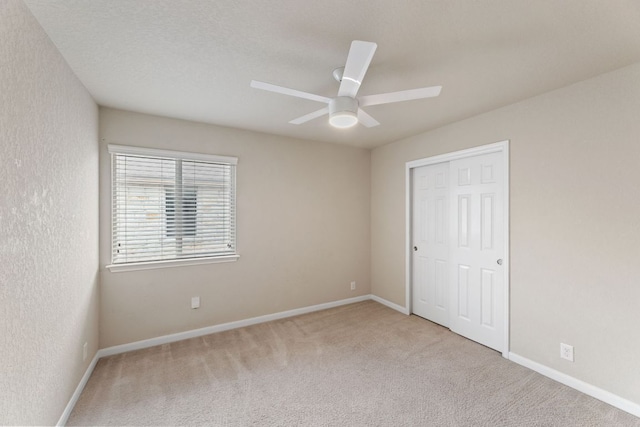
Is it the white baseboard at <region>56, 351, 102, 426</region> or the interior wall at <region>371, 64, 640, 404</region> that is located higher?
the interior wall at <region>371, 64, 640, 404</region>

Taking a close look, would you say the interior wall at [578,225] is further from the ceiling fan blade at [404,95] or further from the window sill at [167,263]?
the window sill at [167,263]

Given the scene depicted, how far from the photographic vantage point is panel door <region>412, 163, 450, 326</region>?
3457 mm

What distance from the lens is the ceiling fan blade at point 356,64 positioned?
4.35 feet

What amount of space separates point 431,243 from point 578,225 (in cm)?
155

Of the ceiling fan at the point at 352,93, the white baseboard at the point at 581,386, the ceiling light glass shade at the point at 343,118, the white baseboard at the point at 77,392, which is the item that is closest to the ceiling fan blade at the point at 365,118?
the ceiling fan at the point at 352,93

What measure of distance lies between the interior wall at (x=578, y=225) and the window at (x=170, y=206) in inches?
117

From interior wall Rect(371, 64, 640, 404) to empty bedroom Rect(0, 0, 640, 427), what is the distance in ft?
0.05

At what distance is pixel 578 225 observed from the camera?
224 centimetres

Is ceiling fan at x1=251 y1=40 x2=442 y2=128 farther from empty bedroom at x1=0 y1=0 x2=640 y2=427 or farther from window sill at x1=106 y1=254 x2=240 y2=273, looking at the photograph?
window sill at x1=106 y1=254 x2=240 y2=273

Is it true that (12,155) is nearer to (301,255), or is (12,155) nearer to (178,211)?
(178,211)

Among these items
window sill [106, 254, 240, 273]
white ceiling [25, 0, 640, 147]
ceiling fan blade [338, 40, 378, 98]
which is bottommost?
window sill [106, 254, 240, 273]

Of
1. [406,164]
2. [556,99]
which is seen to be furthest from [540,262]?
[406,164]

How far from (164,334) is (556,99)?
4.35 meters

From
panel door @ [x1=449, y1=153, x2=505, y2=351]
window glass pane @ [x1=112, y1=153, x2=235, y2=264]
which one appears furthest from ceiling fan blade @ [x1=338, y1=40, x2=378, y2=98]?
window glass pane @ [x1=112, y1=153, x2=235, y2=264]
